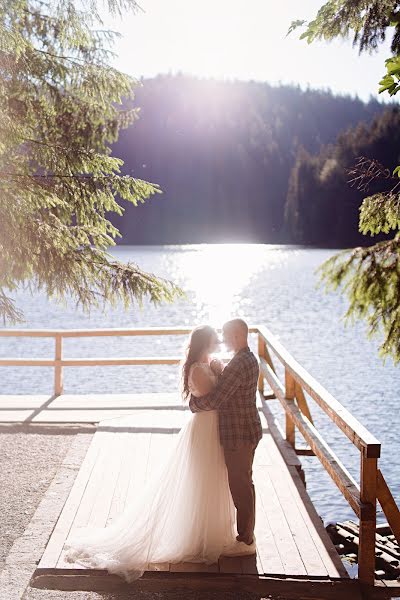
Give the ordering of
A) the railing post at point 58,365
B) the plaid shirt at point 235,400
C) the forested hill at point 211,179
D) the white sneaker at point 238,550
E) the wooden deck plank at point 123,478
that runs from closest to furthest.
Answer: the plaid shirt at point 235,400
the white sneaker at point 238,550
the wooden deck plank at point 123,478
the railing post at point 58,365
the forested hill at point 211,179

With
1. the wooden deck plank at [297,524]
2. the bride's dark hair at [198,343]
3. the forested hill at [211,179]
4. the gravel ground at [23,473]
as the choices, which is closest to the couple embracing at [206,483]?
the bride's dark hair at [198,343]

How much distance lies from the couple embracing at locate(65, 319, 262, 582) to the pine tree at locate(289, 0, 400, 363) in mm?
1289

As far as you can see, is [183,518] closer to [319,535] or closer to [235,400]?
[235,400]

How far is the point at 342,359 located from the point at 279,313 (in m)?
17.8

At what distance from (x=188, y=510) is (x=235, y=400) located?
914 millimetres

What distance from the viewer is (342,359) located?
1183 inches

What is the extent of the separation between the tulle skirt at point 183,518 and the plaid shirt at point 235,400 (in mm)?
101

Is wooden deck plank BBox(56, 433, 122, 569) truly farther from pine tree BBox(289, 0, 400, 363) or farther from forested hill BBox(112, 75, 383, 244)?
forested hill BBox(112, 75, 383, 244)

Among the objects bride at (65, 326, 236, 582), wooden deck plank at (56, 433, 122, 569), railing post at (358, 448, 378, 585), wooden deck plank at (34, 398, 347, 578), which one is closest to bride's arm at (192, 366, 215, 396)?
bride at (65, 326, 236, 582)

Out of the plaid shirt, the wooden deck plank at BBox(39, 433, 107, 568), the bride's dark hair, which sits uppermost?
the bride's dark hair

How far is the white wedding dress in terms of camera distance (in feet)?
19.5

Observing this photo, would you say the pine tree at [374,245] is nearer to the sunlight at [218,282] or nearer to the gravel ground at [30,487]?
the gravel ground at [30,487]

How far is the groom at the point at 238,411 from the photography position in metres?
5.85

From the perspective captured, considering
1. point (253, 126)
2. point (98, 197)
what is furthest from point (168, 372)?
point (253, 126)
